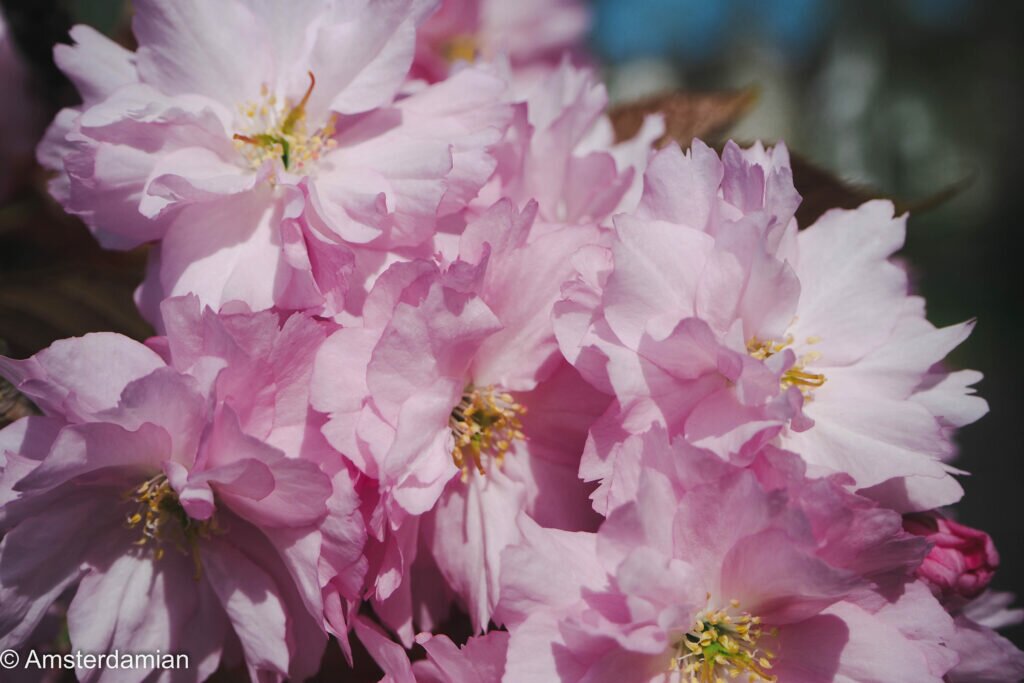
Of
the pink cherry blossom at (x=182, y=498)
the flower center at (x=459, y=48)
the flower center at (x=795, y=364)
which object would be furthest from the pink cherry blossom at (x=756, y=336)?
the flower center at (x=459, y=48)

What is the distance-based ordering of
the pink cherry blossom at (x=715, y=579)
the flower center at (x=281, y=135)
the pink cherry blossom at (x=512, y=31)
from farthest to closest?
the pink cherry blossom at (x=512, y=31), the flower center at (x=281, y=135), the pink cherry blossom at (x=715, y=579)

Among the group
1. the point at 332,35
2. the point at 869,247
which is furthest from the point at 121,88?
the point at 869,247

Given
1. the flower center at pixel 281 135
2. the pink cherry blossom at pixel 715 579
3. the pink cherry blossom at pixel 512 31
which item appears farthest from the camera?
the pink cherry blossom at pixel 512 31

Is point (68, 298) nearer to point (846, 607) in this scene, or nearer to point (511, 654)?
point (511, 654)

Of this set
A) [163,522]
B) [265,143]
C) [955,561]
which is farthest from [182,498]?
[955,561]

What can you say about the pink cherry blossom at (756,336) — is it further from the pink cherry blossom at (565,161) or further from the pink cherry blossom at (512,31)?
the pink cherry blossom at (512,31)

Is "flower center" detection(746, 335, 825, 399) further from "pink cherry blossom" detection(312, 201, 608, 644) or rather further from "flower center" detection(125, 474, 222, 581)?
"flower center" detection(125, 474, 222, 581)

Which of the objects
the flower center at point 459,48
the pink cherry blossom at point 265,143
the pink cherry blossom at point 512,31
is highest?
the pink cherry blossom at point 512,31
